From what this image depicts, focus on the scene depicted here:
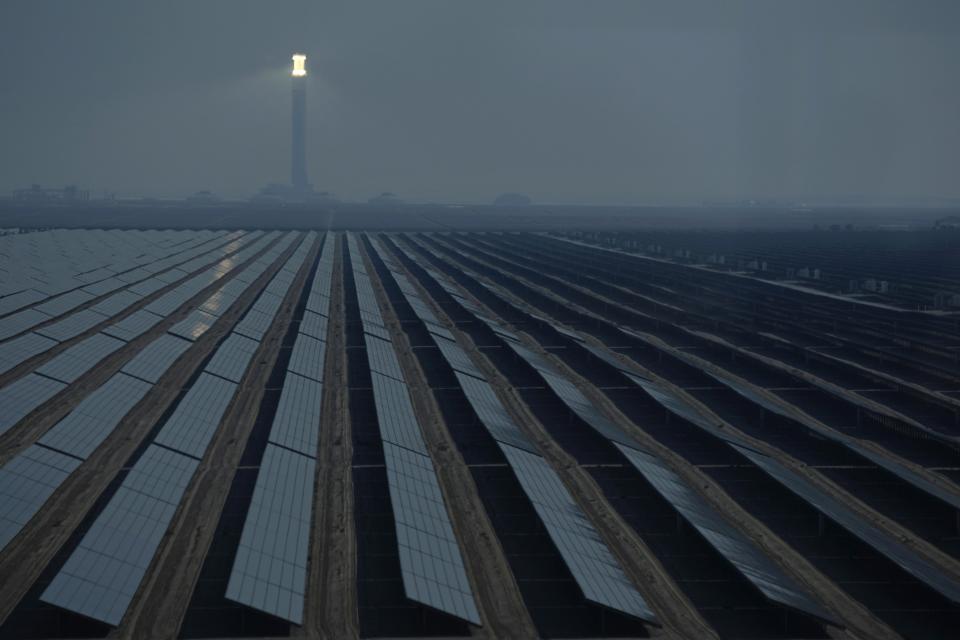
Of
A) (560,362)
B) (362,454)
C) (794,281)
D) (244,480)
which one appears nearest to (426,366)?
Answer: (560,362)

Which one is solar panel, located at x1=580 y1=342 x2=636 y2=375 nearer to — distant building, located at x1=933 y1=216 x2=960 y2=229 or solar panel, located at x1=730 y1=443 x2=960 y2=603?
solar panel, located at x1=730 y1=443 x2=960 y2=603

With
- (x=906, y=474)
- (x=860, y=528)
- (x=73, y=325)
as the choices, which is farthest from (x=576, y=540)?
(x=73, y=325)

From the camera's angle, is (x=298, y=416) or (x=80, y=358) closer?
(x=298, y=416)

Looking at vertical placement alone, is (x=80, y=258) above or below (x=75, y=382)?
above

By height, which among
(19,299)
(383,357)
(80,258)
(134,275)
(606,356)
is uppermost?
(80,258)

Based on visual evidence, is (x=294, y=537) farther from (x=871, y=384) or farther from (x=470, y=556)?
(x=871, y=384)

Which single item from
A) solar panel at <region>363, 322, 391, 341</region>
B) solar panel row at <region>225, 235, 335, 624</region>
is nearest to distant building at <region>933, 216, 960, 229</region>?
solar panel at <region>363, 322, 391, 341</region>

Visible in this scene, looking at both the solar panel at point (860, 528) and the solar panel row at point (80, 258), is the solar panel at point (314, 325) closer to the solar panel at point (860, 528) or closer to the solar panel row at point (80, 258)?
the solar panel row at point (80, 258)

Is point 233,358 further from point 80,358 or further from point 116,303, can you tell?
point 116,303
